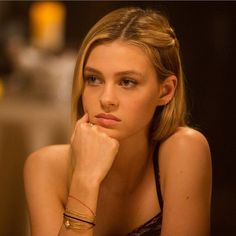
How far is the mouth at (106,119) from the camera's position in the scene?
1.10m

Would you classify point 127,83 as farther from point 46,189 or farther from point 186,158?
point 46,189

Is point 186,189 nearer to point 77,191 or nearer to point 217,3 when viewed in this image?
point 77,191

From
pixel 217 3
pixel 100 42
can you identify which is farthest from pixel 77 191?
pixel 217 3

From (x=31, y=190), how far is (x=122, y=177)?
0.24 meters

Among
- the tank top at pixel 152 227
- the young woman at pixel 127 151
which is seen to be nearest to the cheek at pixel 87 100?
the young woman at pixel 127 151

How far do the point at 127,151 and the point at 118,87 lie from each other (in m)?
0.25

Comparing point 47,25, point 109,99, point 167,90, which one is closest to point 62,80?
point 47,25

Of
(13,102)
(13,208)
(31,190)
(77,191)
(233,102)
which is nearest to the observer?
(77,191)

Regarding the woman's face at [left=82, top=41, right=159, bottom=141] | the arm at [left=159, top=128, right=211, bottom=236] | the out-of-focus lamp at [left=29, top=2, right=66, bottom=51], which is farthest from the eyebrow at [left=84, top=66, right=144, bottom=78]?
the out-of-focus lamp at [left=29, top=2, right=66, bottom=51]

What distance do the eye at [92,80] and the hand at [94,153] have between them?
0.10 meters

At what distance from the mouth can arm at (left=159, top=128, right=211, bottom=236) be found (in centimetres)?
19

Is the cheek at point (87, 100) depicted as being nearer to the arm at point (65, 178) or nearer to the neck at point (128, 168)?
the arm at point (65, 178)

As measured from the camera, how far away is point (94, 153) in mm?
1125

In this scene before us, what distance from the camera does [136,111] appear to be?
3.70 ft
